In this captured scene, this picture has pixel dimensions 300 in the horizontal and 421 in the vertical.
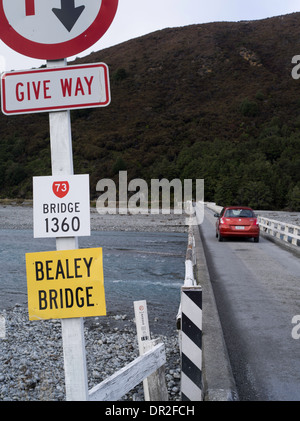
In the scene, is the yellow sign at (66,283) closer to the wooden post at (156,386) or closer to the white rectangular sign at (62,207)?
the white rectangular sign at (62,207)

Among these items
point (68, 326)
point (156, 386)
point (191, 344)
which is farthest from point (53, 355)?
point (68, 326)

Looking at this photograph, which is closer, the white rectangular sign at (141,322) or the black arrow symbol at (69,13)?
the black arrow symbol at (69,13)

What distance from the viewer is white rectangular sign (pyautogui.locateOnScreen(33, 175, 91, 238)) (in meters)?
2.57

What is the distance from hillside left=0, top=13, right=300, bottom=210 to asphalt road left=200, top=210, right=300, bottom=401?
65147 mm

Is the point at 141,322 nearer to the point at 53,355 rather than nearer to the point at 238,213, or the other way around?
the point at 53,355

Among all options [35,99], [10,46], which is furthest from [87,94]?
[10,46]

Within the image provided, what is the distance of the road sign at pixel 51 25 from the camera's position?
8.64 ft

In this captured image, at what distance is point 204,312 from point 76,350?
16.3 feet

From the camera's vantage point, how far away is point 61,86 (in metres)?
2.59

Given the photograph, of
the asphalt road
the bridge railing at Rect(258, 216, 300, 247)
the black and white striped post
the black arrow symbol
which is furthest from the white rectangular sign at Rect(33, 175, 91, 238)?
the bridge railing at Rect(258, 216, 300, 247)

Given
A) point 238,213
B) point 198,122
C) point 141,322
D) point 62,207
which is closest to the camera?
point 62,207

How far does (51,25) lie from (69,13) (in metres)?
0.12

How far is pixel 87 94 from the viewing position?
2586 mm

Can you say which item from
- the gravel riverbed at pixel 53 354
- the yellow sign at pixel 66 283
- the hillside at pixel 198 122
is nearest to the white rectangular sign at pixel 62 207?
the yellow sign at pixel 66 283
